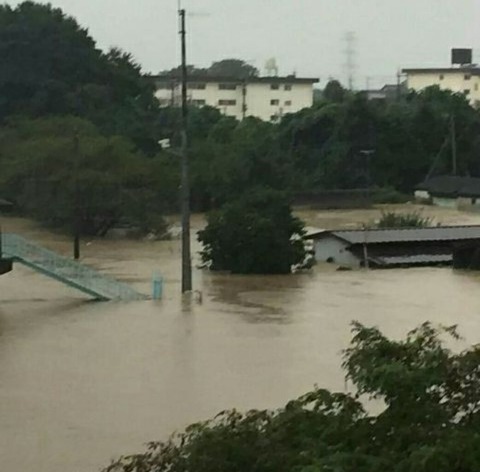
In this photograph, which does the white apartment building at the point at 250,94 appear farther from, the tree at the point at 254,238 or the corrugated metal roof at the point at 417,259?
the tree at the point at 254,238

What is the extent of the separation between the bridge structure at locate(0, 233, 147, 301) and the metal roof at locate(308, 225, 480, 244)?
7113 millimetres

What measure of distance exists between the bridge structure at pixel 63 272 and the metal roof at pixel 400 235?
7.11 m

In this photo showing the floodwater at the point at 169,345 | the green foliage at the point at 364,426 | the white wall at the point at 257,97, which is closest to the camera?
the green foliage at the point at 364,426

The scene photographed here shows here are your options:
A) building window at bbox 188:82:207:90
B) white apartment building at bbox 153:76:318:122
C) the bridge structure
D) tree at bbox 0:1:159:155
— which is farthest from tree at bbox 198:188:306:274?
building window at bbox 188:82:207:90

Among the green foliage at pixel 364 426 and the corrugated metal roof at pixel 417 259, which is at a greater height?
the green foliage at pixel 364 426

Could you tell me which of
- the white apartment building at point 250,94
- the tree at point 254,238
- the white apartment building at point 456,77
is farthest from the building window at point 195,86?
the tree at point 254,238

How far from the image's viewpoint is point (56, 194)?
28.5m

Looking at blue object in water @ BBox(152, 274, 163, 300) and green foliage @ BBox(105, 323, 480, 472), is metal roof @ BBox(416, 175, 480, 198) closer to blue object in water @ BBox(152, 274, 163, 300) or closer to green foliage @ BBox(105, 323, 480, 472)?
blue object in water @ BBox(152, 274, 163, 300)

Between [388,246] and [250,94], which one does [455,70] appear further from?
[388,246]

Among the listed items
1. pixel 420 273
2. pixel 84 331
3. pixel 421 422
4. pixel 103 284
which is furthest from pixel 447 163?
pixel 421 422

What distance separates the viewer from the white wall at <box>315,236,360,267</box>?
2352 centimetres

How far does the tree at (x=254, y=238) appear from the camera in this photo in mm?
21375

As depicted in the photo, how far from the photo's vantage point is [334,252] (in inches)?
943

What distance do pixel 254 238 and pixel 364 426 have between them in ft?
55.5
